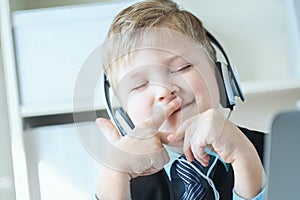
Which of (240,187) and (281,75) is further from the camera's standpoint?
(281,75)

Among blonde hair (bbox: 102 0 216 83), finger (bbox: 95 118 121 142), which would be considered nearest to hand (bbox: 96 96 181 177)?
finger (bbox: 95 118 121 142)

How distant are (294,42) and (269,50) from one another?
0.06 metres

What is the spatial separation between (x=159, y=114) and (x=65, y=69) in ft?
0.76

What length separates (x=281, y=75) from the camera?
1039 mm

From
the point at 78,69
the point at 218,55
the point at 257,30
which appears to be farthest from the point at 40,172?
the point at 257,30

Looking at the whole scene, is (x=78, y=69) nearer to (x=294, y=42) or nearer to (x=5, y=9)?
(x=5, y=9)

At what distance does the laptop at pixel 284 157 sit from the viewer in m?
0.48

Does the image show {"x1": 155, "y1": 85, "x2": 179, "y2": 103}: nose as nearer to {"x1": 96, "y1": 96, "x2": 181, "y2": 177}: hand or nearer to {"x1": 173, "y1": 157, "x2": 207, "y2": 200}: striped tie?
{"x1": 96, "y1": 96, "x2": 181, "y2": 177}: hand

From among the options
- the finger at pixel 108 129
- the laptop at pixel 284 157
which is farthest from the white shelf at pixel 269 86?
the laptop at pixel 284 157

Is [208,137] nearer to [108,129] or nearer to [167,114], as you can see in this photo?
[167,114]

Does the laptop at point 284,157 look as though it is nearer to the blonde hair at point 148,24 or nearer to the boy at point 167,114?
the boy at point 167,114

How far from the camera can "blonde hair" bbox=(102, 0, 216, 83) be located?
3.29 ft

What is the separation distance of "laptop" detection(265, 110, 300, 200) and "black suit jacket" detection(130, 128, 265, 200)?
45 centimetres

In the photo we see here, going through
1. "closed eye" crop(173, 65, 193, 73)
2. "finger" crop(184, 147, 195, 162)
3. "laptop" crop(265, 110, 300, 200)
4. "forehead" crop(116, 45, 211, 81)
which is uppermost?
"laptop" crop(265, 110, 300, 200)
